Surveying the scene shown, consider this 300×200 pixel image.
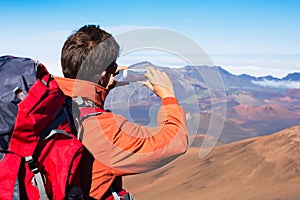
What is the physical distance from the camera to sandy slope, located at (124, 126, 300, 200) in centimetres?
1908

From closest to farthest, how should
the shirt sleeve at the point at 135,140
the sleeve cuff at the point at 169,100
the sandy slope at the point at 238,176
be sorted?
1. the shirt sleeve at the point at 135,140
2. the sleeve cuff at the point at 169,100
3. the sandy slope at the point at 238,176

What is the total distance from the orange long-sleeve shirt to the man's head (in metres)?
0.05

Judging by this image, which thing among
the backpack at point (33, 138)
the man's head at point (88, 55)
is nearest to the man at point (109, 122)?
the man's head at point (88, 55)

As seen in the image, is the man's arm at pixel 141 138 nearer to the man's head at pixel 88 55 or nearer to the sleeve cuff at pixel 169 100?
the sleeve cuff at pixel 169 100

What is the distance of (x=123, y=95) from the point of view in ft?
8.39

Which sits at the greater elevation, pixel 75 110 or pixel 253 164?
pixel 75 110

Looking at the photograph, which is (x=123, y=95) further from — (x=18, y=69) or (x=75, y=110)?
(x=18, y=69)

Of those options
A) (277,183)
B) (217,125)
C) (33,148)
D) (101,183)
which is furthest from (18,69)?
(277,183)

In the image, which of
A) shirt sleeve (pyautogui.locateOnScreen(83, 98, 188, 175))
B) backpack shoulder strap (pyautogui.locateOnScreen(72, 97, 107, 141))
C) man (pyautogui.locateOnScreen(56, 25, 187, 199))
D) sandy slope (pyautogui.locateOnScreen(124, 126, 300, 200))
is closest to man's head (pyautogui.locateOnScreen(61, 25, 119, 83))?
man (pyautogui.locateOnScreen(56, 25, 187, 199))

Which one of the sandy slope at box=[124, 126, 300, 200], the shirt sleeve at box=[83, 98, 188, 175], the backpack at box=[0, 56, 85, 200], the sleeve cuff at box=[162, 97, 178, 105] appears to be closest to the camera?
the backpack at box=[0, 56, 85, 200]

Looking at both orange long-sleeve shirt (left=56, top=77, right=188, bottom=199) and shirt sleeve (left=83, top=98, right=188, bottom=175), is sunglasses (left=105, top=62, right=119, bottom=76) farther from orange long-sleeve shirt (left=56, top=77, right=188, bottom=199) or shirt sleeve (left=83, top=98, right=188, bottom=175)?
shirt sleeve (left=83, top=98, right=188, bottom=175)

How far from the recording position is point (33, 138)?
82.0 inches

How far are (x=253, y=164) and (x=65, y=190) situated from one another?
2253 centimetres

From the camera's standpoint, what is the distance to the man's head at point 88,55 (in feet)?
Answer: 7.77
